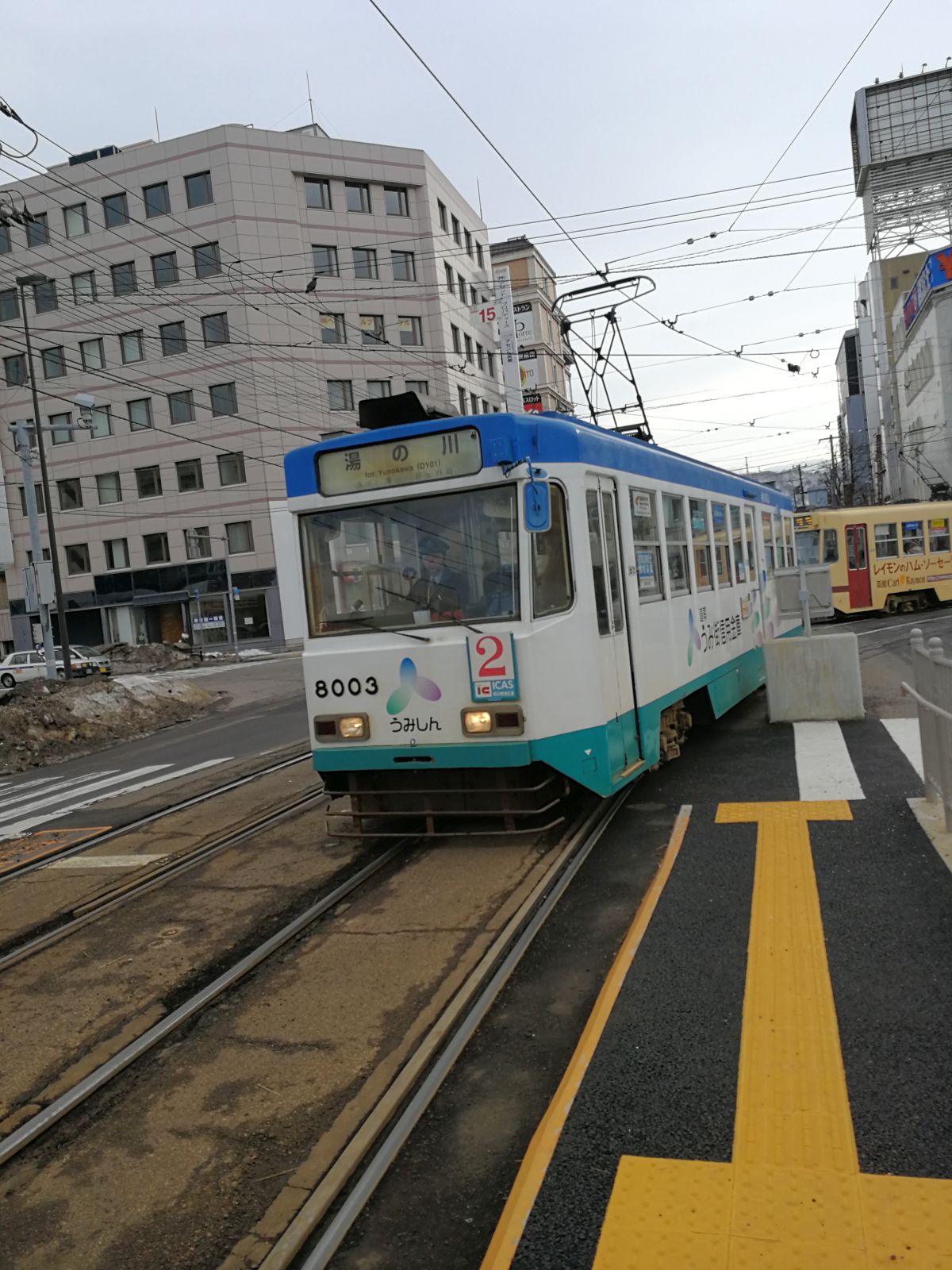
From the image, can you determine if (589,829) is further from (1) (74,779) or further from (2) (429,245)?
(2) (429,245)

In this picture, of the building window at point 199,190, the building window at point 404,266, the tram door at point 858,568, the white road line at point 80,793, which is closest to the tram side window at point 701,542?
the white road line at point 80,793

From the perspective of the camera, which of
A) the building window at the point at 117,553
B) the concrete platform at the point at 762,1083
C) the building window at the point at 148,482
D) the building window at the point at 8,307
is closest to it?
the concrete platform at the point at 762,1083

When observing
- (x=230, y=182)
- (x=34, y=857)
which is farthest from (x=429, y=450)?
(x=230, y=182)

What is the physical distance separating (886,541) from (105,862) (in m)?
23.7

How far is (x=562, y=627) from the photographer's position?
6.68 m

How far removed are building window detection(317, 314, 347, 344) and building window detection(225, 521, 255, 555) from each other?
9220 mm

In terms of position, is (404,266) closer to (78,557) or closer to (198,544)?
(198,544)

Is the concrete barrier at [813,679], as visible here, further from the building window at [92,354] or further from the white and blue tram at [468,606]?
the building window at [92,354]

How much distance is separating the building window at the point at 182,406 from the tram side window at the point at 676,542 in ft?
135

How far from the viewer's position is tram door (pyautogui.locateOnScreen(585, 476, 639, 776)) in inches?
280

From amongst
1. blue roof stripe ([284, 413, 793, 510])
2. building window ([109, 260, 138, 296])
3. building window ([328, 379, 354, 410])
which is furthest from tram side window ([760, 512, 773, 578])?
building window ([109, 260, 138, 296])

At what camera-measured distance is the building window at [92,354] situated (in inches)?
1891

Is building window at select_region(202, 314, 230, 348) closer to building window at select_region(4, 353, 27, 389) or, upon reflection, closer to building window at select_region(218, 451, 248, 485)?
building window at select_region(218, 451, 248, 485)

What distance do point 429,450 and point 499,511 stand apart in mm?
672
